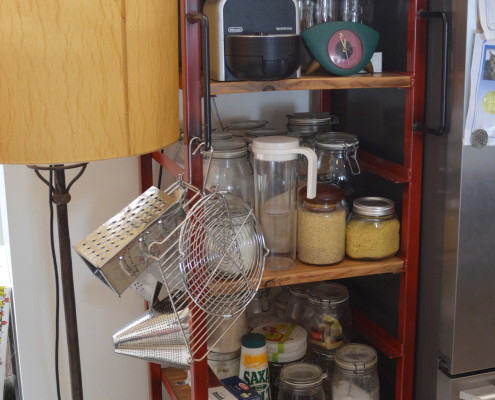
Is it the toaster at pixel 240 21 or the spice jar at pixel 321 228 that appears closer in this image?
the toaster at pixel 240 21

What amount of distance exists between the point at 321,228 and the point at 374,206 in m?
0.13

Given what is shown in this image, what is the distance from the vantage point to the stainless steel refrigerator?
4.79 ft

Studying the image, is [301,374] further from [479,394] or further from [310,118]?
[310,118]

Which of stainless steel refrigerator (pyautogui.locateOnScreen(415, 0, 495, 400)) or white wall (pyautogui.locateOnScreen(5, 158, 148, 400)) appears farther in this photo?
white wall (pyautogui.locateOnScreen(5, 158, 148, 400))

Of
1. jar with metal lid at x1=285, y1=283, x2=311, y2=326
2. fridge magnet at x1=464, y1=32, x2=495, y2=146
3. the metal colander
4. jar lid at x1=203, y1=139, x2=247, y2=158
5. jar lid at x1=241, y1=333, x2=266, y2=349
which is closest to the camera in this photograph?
the metal colander

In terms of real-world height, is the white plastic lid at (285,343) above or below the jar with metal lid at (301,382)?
above

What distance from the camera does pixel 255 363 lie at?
1.67 metres

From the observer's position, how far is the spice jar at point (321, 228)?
5.15ft

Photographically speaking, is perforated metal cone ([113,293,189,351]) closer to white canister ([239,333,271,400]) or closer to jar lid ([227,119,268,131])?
white canister ([239,333,271,400])

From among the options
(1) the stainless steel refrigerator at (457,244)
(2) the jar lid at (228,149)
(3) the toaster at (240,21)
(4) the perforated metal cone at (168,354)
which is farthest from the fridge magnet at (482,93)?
(4) the perforated metal cone at (168,354)

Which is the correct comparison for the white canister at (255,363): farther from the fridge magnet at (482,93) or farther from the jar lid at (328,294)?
the fridge magnet at (482,93)

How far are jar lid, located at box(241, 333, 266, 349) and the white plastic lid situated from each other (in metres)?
0.07

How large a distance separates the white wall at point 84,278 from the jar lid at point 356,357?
53 centimetres

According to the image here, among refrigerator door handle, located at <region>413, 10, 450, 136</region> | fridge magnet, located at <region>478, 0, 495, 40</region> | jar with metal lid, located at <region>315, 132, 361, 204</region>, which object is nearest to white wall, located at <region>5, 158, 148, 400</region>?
jar with metal lid, located at <region>315, 132, 361, 204</region>
